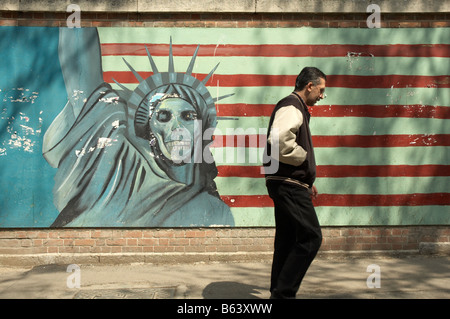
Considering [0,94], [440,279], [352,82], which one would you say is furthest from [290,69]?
[0,94]

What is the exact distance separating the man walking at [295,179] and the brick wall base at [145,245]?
2.01 metres

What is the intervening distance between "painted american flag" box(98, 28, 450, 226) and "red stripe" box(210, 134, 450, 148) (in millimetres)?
13

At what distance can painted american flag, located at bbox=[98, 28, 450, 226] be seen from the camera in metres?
6.74

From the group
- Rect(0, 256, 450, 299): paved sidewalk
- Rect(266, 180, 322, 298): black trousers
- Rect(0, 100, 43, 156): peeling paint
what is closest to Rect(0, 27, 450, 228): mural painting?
Rect(0, 100, 43, 156): peeling paint

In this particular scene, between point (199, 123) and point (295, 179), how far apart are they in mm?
2476

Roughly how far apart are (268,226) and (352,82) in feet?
6.95

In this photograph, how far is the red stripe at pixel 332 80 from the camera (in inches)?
264

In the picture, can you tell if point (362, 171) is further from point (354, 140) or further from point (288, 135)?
point (288, 135)

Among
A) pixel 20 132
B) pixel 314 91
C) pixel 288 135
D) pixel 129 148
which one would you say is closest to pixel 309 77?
pixel 314 91

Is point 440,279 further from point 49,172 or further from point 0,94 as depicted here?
point 0,94

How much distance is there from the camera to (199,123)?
675cm

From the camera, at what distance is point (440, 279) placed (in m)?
5.83

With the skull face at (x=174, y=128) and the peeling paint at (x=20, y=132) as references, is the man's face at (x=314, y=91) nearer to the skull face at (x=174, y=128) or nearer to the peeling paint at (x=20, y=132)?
the skull face at (x=174, y=128)

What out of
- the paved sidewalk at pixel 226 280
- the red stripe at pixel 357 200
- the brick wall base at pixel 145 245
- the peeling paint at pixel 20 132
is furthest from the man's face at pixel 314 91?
the peeling paint at pixel 20 132
